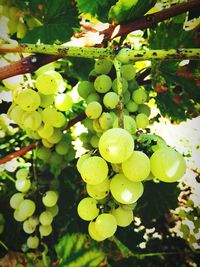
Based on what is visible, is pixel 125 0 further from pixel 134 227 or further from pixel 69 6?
pixel 134 227

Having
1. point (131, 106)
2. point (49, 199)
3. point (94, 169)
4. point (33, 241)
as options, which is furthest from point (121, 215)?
point (33, 241)

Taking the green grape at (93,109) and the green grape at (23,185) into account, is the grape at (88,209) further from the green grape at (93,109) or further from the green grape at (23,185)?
the green grape at (23,185)

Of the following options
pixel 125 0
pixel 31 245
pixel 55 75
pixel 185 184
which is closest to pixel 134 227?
pixel 185 184

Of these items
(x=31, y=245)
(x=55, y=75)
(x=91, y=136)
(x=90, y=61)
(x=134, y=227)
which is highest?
(x=55, y=75)

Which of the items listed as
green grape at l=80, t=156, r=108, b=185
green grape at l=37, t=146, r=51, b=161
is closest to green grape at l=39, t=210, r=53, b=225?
green grape at l=37, t=146, r=51, b=161

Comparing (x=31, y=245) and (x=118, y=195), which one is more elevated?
(x=118, y=195)

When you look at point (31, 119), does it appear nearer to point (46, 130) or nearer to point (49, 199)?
point (46, 130)

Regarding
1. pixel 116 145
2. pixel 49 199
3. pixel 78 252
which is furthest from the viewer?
pixel 78 252
